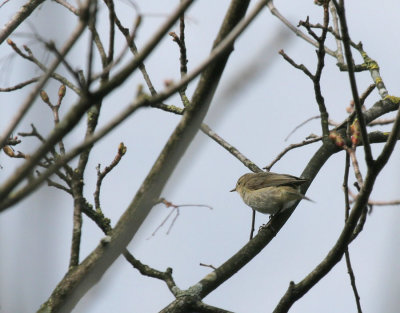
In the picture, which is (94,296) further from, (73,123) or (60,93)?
(60,93)

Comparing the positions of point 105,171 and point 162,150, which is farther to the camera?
point 105,171

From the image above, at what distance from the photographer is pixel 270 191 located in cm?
573

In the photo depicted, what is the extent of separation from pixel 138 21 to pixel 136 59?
0.46 metres

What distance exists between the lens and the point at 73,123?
4.70 ft

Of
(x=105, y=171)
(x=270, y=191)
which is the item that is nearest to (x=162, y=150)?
(x=105, y=171)

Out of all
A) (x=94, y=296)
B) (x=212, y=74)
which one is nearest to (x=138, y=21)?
(x=212, y=74)

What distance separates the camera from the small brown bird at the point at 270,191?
5.18 metres

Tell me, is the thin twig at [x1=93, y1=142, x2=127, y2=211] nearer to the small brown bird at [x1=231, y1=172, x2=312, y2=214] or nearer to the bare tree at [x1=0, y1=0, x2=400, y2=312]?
the bare tree at [x1=0, y1=0, x2=400, y2=312]

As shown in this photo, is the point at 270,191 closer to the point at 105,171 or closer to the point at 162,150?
the point at 105,171

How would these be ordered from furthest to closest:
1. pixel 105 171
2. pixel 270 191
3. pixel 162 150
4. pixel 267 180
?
pixel 267 180
pixel 270 191
pixel 105 171
pixel 162 150

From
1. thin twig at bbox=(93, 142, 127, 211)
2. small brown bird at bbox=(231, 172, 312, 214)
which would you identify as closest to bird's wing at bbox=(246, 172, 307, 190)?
small brown bird at bbox=(231, 172, 312, 214)

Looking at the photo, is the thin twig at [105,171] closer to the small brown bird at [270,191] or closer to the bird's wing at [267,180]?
the small brown bird at [270,191]

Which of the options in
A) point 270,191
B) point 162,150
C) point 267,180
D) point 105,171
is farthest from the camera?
point 267,180

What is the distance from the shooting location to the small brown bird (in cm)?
518
